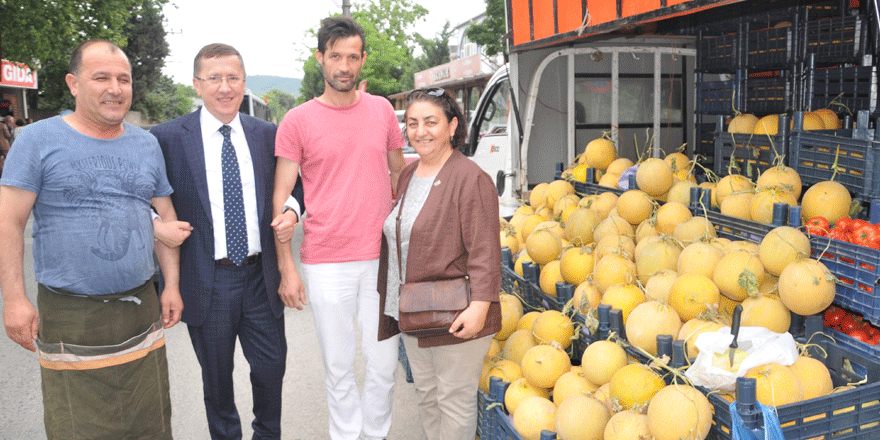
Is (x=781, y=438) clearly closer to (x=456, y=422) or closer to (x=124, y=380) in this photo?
(x=456, y=422)

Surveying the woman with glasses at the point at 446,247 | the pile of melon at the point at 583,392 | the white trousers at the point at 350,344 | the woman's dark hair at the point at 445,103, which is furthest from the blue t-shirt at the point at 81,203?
the pile of melon at the point at 583,392

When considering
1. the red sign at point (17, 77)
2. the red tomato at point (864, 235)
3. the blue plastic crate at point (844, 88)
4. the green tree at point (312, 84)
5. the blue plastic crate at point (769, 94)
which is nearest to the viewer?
the red tomato at point (864, 235)

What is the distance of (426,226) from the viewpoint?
9.17ft

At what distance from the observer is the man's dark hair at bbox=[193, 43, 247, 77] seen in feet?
10.1

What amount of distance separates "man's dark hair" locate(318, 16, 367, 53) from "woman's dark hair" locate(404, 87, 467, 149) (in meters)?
0.47

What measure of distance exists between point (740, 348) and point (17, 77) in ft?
118

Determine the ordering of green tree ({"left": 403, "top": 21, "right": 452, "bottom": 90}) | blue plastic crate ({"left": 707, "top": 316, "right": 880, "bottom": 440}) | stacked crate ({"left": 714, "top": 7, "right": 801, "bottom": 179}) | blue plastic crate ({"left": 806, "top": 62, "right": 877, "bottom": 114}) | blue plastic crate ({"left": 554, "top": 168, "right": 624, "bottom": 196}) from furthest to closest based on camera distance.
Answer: green tree ({"left": 403, "top": 21, "right": 452, "bottom": 90})
blue plastic crate ({"left": 554, "top": 168, "right": 624, "bottom": 196})
stacked crate ({"left": 714, "top": 7, "right": 801, "bottom": 179})
blue plastic crate ({"left": 806, "top": 62, "right": 877, "bottom": 114})
blue plastic crate ({"left": 707, "top": 316, "right": 880, "bottom": 440})

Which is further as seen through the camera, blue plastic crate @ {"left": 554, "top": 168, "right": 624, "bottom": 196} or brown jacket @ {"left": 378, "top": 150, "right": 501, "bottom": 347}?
blue plastic crate @ {"left": 554, "top": 168, "right": 624, "bottom": 196}

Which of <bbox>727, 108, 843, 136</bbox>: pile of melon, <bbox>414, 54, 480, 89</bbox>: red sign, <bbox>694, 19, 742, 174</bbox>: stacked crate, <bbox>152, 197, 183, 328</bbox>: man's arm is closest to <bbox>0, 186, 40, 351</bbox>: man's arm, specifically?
<bbox>152, 197, 183, 328</bbox>: man's arm

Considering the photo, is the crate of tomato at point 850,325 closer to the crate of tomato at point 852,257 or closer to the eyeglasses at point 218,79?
the crate of tomato at point 852,257

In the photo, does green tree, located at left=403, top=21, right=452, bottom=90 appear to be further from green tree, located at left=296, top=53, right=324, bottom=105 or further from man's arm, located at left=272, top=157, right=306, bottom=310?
man's arm, located at left=272, top=157, right=306, bottom=310

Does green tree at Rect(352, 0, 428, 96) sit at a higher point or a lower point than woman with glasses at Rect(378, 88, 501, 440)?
higher

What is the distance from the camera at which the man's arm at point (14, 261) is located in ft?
8.47

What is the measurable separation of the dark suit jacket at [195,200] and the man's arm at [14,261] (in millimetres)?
644
